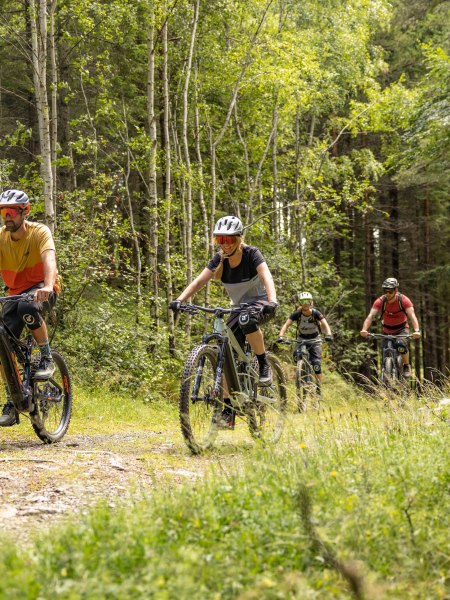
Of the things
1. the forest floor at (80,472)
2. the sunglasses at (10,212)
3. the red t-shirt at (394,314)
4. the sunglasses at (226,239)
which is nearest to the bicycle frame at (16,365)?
the forest floor at (80,472)

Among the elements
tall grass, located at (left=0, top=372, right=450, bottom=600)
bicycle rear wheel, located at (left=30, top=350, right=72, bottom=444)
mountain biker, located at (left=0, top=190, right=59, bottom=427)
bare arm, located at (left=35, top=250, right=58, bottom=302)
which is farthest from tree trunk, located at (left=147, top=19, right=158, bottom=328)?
tall grass, located at (left=0, top=372, right=450, bottom=600)

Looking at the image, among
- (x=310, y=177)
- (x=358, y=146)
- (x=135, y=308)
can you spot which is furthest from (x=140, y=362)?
(x=358, y=146)

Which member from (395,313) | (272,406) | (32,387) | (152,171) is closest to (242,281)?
(272,406)

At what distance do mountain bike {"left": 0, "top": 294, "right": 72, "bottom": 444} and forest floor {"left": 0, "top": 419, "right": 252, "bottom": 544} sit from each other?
0.23 m

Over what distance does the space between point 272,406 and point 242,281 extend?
1.60 m

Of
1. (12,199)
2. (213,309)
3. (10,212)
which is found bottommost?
(213,309)

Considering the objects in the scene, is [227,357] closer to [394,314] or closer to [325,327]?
[394,314]

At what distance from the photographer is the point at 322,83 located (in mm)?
25906

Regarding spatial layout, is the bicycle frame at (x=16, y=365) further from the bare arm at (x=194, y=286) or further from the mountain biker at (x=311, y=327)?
the mountain biker at (x=311, y=327)

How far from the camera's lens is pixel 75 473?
5703mm

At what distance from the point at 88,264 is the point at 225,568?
11.4 metres

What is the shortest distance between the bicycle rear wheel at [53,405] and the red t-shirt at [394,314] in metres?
6.57

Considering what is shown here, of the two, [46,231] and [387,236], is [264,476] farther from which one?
[387,236]

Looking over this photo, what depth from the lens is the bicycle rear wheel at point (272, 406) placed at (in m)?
6.67
